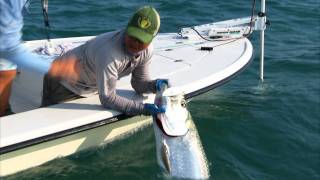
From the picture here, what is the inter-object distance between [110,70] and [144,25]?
1.35 ft

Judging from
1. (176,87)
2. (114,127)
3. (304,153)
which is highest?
(176,87)

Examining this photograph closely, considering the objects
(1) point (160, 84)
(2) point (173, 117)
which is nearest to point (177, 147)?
(2) point (173, 117)

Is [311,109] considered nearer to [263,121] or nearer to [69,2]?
[263,121]

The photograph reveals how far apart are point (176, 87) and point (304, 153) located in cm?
137

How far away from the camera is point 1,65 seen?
437 centimetres

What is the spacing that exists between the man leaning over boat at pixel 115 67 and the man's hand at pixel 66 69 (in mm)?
31

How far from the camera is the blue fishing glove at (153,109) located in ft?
14.2

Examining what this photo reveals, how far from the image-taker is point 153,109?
4363 millimetres

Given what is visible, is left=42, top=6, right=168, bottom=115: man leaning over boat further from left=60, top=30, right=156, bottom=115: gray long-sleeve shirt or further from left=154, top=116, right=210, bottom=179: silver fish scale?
left=154, top=116, right=210, bottom=179: silver fish scale

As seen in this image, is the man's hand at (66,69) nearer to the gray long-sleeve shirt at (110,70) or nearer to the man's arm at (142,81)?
the gray long-sleeve shirt at (110,70)

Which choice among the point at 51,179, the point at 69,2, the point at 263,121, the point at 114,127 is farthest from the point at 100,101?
the point at 69,2

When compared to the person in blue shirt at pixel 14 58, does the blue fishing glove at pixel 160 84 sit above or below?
below

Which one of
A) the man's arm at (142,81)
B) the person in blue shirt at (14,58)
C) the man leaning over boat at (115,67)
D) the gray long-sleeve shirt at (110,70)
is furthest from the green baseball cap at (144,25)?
the person in blue shirt at (14,58)

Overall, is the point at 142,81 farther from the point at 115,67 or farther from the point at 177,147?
the point at 177,147
